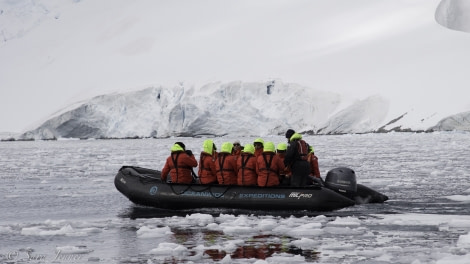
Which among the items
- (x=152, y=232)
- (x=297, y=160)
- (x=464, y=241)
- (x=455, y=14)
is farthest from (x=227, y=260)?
(x=455, y=14)

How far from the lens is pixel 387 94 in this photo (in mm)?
70312

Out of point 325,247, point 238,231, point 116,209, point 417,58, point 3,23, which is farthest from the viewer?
point 3,23

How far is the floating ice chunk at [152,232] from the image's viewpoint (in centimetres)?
883

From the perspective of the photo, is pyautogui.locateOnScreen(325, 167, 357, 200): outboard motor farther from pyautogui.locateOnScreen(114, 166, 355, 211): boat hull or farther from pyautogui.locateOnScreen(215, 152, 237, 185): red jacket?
pyautogui.locateOnScreen(215, 152, 237, 185): red jacket

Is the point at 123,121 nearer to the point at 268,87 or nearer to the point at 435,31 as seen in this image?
the point at 268,87

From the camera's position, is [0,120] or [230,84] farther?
[0,120]

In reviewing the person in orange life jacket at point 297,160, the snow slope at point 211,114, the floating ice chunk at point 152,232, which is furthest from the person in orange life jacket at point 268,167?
the snow slope at point 211,114

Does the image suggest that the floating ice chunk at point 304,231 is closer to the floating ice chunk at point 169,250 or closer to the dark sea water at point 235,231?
the dark sea water at point 235,231

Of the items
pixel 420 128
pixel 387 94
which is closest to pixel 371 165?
pixel 420 128

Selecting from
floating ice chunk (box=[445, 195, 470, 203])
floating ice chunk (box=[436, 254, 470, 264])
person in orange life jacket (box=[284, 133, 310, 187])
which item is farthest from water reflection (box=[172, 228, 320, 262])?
floating ice chunk (box=[445, 195, 470, 203])

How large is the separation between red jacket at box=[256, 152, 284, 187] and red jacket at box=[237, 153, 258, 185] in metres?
0.15

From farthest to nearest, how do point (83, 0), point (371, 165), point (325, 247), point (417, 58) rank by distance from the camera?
1. point (83, 0)
2. point (417, 58)
3. point (371, 165)
4. point (325, 247)

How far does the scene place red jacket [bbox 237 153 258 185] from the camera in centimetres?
1112

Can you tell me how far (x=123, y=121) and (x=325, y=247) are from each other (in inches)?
2257
